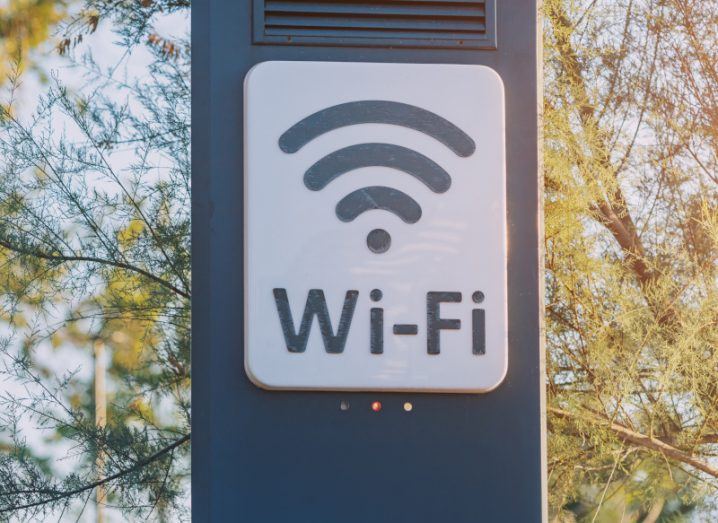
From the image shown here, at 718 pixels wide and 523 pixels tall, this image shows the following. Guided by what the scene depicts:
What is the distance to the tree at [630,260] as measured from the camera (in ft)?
12.3

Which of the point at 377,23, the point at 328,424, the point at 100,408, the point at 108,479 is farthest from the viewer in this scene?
the point at 100,408

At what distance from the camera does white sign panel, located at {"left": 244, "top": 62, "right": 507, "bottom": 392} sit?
79.0 inches

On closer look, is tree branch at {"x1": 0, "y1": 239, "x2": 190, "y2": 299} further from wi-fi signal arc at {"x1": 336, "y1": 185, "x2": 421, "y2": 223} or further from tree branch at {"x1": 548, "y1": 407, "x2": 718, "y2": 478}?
wi-fi signal arc at {"x1": 336, "y1": 185, "x2": 421, "y2": 223}

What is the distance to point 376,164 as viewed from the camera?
2061 mm

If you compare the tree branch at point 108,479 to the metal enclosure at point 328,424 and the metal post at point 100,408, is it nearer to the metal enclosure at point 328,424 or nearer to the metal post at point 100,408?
the metal post at point 100,408

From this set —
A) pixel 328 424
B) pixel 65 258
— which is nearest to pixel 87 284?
pixel 65 258

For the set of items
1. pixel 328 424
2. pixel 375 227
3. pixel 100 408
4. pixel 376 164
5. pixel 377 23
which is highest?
pixel 377 23

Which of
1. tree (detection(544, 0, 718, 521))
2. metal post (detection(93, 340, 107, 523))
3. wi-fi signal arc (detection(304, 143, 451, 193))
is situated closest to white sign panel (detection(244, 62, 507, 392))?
wi-fi signal arc (detection(304, 143, 451, 193))

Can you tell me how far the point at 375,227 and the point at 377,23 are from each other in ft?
1.50

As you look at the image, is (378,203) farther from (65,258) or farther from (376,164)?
(65,258)

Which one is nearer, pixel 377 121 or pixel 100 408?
pixel 377 121

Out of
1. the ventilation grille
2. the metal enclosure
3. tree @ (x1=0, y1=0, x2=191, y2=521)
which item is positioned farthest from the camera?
tree @ (x1=0, y1=0, x2=191, y2=521)

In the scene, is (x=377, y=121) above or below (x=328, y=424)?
above

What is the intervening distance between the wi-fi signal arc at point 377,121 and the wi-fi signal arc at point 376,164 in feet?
0.17
